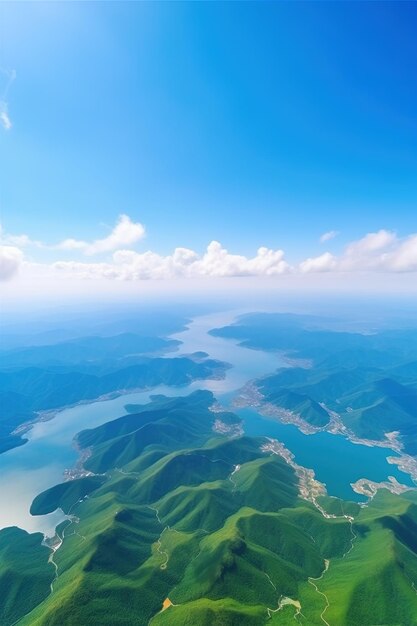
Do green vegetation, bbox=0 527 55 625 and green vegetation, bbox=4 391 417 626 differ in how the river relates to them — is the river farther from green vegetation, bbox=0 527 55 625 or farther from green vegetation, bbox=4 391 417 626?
green vegetation, bbox=4 391 417 626

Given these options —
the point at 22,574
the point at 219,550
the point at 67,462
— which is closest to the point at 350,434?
the point at 219,550

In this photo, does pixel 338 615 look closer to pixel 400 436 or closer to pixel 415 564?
pixel 415 564

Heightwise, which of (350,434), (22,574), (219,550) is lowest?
(350,434)

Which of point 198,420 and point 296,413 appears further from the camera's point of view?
point 296,413

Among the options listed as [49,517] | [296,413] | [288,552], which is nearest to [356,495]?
[288,552]

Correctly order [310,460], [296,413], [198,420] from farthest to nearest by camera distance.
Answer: [296,413]
[198,420]
[310,460]

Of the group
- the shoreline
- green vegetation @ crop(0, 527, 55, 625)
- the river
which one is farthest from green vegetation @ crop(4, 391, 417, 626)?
the shoreline

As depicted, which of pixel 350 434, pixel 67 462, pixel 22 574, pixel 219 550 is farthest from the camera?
pixel 350 434

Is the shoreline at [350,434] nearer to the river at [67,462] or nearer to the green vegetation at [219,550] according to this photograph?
the river at [67,462]

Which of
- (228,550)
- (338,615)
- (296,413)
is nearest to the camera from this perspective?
(338,615)

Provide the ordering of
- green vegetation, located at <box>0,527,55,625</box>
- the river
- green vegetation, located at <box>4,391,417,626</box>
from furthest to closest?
the river, green vegetation, located at <box>0,527,55,625</box>, green vegetation, located at <box>4,391,417,626</box>

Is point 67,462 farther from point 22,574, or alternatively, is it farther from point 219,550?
point 219,550
